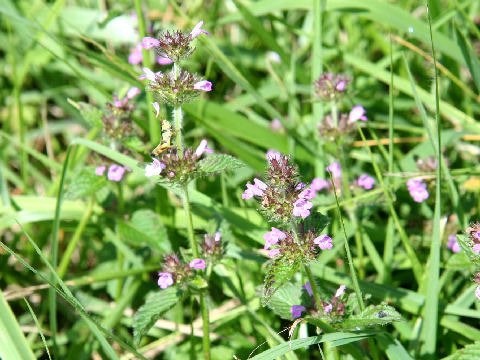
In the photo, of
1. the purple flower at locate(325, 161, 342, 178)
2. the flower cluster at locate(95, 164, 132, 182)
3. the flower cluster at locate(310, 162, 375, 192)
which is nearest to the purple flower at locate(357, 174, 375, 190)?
the flower cluster at locate(310, 162, 375, 192)

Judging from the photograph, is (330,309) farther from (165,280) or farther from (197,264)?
(165,280)

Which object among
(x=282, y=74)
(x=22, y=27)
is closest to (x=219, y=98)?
(x=282, y=74)

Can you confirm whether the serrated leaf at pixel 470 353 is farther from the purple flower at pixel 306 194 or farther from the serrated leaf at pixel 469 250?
the purple flower at pixel 306 194

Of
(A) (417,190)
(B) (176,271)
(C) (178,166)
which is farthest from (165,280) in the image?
(A) (417,190)

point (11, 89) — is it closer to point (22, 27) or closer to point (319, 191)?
point (22, 27)

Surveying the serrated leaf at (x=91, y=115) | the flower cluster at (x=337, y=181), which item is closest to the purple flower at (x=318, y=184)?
the flower cluster at (x=337, y=181)

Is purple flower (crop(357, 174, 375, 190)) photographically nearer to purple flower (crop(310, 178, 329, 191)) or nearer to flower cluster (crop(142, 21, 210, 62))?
purple flower (crop(310, 178, 329, 191))
